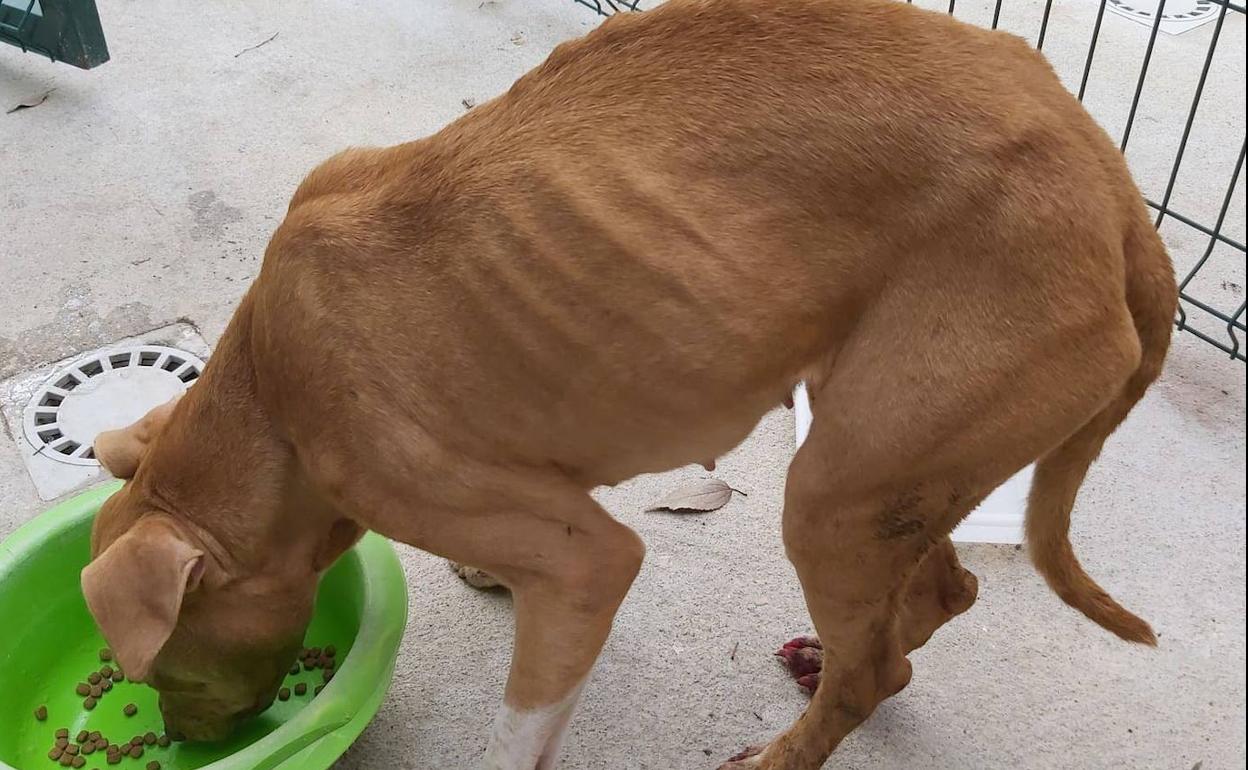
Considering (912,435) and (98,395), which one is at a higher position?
(912,435)

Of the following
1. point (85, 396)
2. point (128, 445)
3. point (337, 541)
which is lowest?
point (85, 396)

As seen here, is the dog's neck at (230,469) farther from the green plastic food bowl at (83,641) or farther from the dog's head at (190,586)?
the green plastic food bowl at (83,641)

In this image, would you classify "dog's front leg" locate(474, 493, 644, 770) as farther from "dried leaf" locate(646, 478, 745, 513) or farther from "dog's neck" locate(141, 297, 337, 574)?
"dried leaf" locate(646, 478, 745, 513)

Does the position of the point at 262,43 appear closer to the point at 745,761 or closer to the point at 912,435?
the point at 745,761

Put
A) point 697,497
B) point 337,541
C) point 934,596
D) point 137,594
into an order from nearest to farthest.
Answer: point 137,594, point 337,541, point 934,596, point 697,497

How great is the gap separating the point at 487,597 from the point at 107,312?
5.44 feet

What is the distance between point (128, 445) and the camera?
2354 millimetres

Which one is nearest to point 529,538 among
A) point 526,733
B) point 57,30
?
point 526,733

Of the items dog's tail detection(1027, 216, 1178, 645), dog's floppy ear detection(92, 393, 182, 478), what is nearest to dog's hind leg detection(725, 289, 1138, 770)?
dog's tail detection(1027, 216, 1178, 645)

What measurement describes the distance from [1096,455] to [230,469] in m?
1.60

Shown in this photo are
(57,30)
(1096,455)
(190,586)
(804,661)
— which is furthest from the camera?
(57,30)

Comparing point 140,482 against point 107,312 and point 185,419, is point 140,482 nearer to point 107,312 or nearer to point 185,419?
point 185,419

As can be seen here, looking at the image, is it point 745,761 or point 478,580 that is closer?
point 745,761

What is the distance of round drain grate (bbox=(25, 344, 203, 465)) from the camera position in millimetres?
3281
